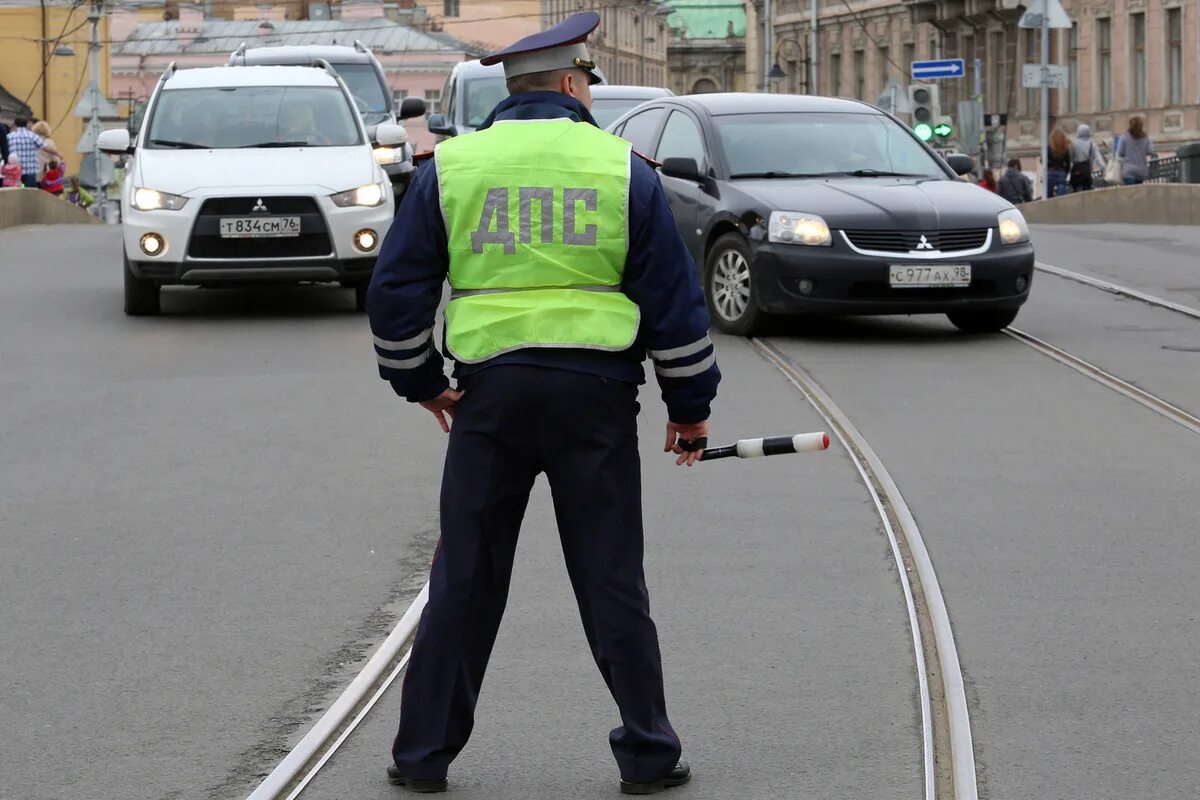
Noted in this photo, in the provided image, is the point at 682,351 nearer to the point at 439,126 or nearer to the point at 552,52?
the point at 552,52

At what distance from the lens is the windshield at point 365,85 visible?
26.2m

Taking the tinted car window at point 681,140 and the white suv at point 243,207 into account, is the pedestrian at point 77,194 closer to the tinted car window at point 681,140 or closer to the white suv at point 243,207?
the white suv at point 243,207

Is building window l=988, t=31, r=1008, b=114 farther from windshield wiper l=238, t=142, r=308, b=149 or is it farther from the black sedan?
windshield wiper l=238, t=142, r=308, b=149

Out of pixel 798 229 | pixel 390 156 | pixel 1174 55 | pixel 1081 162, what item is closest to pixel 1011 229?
pixel 798 229

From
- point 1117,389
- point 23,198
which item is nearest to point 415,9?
point 23,198

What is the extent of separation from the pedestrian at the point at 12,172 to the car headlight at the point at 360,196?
1886 cm

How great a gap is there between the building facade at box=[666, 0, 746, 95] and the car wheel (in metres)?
144

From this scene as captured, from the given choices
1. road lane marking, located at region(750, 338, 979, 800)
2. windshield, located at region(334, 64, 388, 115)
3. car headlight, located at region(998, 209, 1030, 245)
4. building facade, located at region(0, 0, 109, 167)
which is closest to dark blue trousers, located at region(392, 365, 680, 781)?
road lane marking, located at region(750, 338, 979, 800)

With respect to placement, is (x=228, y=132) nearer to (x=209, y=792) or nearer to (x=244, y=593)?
(x=244, y=593)

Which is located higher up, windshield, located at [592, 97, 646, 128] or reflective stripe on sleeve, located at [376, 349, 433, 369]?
windshield, located at [592, 97, 646, 128]

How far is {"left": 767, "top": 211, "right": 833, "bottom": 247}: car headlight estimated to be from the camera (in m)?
13.8

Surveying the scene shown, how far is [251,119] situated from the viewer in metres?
16.5

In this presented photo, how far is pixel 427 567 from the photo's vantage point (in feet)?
24.3

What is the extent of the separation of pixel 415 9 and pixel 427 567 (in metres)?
108
